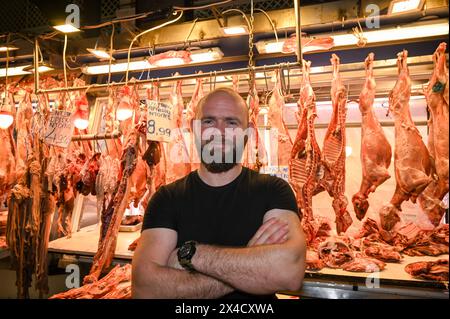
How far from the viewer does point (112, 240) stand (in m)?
3.80

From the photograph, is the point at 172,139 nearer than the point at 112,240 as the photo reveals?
No

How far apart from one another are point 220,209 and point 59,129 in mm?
2531

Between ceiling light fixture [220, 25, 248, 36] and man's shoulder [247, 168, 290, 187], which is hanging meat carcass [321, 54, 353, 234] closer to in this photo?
ceiling light fixture [220, 25, 248, 36]

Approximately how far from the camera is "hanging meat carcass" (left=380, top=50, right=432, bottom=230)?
11.4 feet

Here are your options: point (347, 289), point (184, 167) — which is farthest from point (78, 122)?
point (347, 289)

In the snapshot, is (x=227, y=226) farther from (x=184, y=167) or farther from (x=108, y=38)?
(x=108, y=38)

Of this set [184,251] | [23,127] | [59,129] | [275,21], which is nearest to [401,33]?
[275,21]

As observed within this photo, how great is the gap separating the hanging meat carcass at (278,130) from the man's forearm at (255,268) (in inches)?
78.6

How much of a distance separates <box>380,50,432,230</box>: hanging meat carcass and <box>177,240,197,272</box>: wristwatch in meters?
2.44

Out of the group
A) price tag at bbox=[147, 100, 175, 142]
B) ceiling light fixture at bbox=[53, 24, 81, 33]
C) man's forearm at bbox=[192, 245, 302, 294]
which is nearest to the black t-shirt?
man's forearm at bbox=[192, 245, 302, 294]

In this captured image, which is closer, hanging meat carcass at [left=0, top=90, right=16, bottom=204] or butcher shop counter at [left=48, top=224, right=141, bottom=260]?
butcher shop counter at [left=48, top=224, right=141, bottom=260]

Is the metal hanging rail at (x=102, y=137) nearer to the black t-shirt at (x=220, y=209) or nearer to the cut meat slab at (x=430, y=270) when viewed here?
the black t-shirt at (x=220, y=209)

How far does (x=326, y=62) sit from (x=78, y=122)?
3.60 m

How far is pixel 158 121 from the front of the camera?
3.62m
